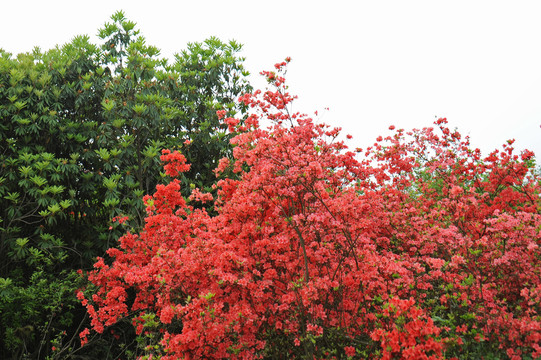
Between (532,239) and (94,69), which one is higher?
(94,69)

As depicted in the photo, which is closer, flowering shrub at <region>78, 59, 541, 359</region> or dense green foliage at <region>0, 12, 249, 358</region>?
Result: flowering shrub at <region>78, 59, 541, 359</region>

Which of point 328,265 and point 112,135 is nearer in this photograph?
point 328,265

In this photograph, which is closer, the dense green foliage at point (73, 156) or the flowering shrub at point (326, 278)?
the flowering shrub at point (326, 278)

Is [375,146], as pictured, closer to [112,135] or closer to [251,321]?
[251,321]

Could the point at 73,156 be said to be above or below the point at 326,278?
above

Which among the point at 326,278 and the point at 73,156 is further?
the point at 73,156

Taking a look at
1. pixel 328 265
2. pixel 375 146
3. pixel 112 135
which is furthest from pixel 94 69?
pixel 328 265

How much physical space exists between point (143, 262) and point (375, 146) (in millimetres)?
5274

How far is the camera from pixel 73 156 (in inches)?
309

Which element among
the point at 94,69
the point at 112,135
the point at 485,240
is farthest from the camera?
the point at 94,69

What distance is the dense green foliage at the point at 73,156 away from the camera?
7.15 meters

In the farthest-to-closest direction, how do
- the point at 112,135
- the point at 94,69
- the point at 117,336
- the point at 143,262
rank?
the point at 94,69 → the point at 112,135 → the point at 117,336 → the point at 143,262

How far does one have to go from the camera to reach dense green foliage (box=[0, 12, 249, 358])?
282 inches

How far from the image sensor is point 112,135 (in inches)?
337
